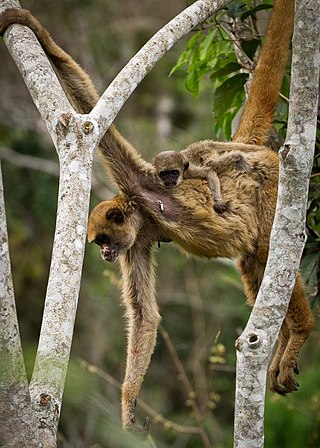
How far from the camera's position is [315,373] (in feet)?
43.3

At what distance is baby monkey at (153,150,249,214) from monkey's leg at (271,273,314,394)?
3.39 ft

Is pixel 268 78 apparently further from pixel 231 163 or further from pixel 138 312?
pixel 138 312

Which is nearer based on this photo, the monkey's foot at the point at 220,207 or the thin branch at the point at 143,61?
the thin branch at the point at 143,61

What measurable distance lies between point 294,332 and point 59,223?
2.69m

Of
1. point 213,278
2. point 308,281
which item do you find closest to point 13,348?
point 308,281

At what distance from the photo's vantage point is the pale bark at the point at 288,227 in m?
5.14

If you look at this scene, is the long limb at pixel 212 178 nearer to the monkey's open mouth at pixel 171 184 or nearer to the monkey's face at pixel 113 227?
the monkey's open mouth at pixel 171 184

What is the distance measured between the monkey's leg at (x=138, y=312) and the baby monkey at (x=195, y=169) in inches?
33.7

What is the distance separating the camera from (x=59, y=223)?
537cm

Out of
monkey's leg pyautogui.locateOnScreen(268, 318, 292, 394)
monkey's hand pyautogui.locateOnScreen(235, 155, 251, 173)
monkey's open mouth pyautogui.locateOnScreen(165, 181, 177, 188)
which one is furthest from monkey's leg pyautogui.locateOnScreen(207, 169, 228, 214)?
monkey's leg pyautogui.locateOnScreen(268, 318, 292, 394)

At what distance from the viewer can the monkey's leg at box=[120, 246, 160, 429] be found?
24.2 feet

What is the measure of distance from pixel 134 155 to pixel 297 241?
2235mm

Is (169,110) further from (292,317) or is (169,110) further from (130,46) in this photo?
(292,317)

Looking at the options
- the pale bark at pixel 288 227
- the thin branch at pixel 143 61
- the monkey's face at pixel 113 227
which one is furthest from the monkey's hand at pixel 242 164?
the pale bark at pixel 288 227
